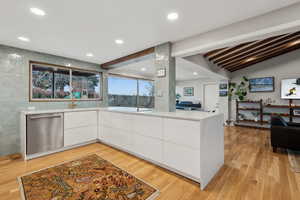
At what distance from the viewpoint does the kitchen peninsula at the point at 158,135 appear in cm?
192

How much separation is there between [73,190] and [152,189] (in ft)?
3.47

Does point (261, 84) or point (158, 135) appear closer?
point (158, 135)

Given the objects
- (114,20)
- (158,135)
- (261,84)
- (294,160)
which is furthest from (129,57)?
(261,84)

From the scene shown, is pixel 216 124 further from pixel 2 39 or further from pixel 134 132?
pixel 2 39

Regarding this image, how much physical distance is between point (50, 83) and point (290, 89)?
794 cm

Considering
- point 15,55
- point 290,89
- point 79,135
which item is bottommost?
point 79,135

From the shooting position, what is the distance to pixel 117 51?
3.37 m

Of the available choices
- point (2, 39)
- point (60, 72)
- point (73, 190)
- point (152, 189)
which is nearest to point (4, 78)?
point (2, 39)

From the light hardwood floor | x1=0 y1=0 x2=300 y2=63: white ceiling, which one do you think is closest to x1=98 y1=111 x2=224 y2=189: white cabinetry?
the light hardwood floor

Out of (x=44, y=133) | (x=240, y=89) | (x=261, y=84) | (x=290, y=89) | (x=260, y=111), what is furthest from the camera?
(x=240, y=89)

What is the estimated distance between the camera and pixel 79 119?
3.41 m

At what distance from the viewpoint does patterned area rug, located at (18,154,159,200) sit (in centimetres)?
168

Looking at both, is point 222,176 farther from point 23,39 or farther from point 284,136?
point 23,39

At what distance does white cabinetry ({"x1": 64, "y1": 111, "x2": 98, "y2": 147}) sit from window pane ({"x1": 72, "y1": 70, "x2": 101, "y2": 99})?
91cm
